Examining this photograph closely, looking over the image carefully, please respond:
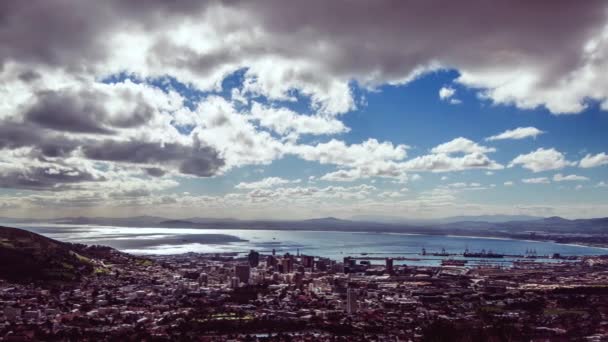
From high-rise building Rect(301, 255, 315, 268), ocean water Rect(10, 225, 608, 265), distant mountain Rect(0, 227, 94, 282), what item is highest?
distant mountain Rect(0, 227, 94, 282)

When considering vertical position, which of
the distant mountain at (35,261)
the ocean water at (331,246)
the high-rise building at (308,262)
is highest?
the distant mountain at (35,261)

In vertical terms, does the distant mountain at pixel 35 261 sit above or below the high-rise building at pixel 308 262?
above

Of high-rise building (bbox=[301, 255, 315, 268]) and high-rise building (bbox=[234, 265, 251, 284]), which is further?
high-rise building (bbox=[301, 255, 315, 268])

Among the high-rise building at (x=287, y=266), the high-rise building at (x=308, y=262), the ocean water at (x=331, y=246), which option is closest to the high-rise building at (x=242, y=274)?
the high-rise building at (x=287, y=266)

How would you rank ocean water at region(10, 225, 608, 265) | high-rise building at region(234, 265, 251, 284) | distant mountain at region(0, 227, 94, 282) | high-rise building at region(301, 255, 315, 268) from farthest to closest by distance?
ocean water at region(10, 225, 608, 265) → high-rise building at region(301, 255, 315, 268) → high-rise building at region(234, 265, 251, 284) → distant mountain at region(0, 227, 94, 282)

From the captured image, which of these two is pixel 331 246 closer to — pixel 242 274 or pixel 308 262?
pixel 308 262

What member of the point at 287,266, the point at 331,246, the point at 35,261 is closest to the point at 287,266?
the point at 287,266

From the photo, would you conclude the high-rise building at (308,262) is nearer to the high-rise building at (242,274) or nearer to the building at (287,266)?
the building at (287,266)

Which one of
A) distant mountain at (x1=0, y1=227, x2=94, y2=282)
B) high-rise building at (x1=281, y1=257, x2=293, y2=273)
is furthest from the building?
distant mountain at (x1=0, y1=227, x2=94, y2=282)

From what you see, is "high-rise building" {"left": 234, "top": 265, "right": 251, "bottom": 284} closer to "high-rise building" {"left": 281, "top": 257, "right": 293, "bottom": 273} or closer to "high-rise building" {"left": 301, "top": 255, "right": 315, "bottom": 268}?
"high-rise building" {"left": 281, "top": 257, "right": 293, "bottom": 273}
